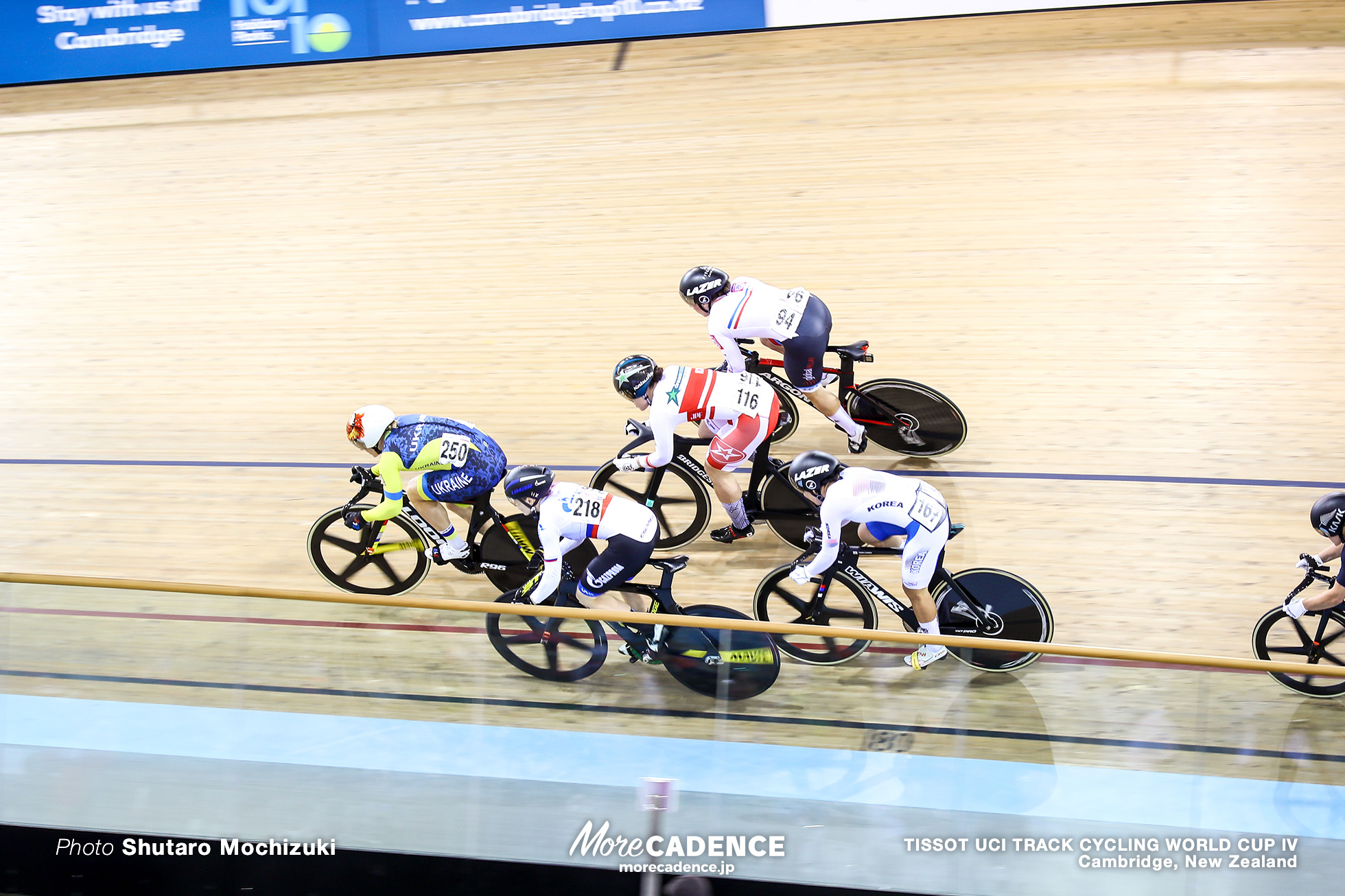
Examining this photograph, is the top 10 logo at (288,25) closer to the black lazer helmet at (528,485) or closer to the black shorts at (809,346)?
the black shorts at (809,346)

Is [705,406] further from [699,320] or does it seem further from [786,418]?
[699,320]

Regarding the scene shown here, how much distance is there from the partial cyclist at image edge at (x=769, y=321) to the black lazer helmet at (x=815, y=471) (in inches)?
39.8

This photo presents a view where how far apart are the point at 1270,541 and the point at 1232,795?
2387 millimetres

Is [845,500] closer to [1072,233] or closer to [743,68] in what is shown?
[1072,233]

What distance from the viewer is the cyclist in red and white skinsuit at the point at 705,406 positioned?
4.73m

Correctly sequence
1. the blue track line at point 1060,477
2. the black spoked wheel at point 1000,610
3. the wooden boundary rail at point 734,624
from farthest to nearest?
the blue track line at point 1060,477 → the black spoked wheel at point 1000,610 → the wooden boundary rail at point 734,624

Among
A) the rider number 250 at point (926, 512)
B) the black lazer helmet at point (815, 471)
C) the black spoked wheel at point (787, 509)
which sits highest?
the black lazer helmet at point (815, 471)

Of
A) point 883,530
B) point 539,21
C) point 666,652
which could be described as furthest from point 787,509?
point 539,21

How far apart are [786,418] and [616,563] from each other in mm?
1807

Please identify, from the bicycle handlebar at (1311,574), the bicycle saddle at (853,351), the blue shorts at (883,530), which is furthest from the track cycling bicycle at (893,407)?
the bicycle handlebar at (1311,574)

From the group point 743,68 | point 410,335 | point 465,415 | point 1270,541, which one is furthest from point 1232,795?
point 743,68

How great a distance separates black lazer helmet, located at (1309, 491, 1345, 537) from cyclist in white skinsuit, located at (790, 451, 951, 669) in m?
1.43

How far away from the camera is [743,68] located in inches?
334

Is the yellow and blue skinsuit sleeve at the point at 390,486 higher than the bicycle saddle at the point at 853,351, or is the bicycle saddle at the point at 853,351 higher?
the bicycle saddle at the point at 853,351
